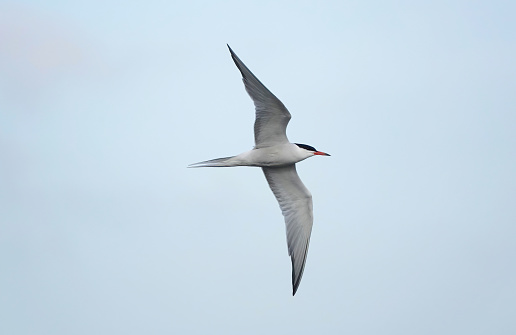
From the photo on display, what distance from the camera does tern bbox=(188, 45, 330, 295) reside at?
497 inches

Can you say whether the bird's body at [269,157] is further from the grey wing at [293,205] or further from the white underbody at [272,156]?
the grey wing at [293,205]

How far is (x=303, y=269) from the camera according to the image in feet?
45.6

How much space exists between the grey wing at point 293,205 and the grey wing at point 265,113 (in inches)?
38.6

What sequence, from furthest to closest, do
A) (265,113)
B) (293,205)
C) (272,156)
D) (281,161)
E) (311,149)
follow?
(293,205)
(311,149)
(281,161)
(272,156)
(265,113)

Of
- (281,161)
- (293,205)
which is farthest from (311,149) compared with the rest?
(293,205)

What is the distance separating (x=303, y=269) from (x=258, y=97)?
10.8ft

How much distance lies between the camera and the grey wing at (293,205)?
14141 millimetres

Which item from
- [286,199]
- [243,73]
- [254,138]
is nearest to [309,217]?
[286,199]

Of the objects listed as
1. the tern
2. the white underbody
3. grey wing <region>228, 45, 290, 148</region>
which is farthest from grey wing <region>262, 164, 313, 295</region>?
grey wing <region>228, 45, 290, 148</region>

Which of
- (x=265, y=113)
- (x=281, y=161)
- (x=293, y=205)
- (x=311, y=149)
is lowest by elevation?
(x=293, y=205)

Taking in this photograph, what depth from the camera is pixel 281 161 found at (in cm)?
1359

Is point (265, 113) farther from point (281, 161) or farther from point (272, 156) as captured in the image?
point (281, 161)

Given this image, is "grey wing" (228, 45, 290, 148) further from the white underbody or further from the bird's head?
the bird's head

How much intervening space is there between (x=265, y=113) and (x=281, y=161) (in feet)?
3.65
